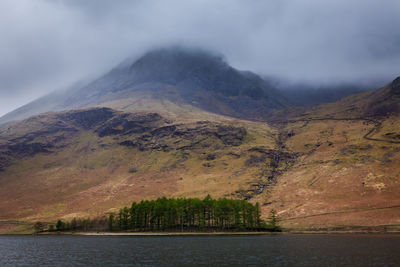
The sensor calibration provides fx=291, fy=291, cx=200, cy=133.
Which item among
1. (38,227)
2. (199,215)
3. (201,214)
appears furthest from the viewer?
(38,227)

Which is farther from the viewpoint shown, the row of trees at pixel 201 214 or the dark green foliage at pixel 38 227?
the dark green foliage at pixel 38 227

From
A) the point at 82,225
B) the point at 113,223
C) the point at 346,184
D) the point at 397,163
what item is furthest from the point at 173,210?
the point at 397,163

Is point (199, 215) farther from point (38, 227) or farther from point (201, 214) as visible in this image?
point (38, 227)

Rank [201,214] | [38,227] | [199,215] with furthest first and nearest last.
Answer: [38,227] → [199,215] → [201,214]

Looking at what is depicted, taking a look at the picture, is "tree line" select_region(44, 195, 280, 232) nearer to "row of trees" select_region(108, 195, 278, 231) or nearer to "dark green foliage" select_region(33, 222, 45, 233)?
"row of trees" select_region(108, 195, 278, 231)

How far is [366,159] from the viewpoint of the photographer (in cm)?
18688

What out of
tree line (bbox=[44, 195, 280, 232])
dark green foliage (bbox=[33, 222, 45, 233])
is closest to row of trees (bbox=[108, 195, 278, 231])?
tree line (bbox=[44, 195, 280, 232])

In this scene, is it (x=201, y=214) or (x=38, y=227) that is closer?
(x=201, y=214)

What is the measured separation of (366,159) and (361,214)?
7389cm

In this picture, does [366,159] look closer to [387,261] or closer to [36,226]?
[387,261]

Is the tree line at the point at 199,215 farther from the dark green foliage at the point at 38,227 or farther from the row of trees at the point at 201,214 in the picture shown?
the dark green foliage at the point at 38,227

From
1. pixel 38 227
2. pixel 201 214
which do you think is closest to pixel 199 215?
pixel 201 214

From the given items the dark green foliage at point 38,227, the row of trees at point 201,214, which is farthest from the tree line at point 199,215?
the dark green foliage at point 38,227

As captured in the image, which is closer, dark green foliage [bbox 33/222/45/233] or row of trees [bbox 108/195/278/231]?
row of trees [bbox 108/195/278/231]
